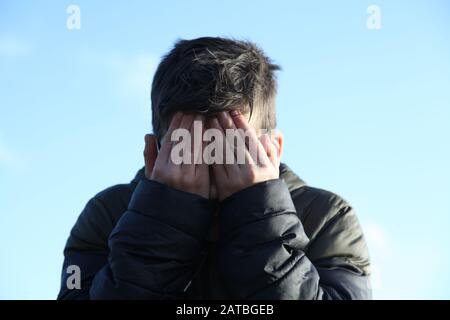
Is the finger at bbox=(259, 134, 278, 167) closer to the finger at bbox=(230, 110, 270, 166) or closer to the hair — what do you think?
the finger at bbox=(230, 110, 270, 166)

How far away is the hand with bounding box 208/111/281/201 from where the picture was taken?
2.44 m

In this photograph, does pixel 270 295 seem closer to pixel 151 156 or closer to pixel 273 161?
pixel 273 161

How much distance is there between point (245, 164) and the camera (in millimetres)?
2467

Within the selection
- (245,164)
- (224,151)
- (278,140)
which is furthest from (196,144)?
(278,140)

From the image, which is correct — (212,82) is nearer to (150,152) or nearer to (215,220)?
(150,152)

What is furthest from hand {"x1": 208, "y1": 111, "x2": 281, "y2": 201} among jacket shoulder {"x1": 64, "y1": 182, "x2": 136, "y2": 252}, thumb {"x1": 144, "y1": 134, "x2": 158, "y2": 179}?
jacket shoulder {"x1": 64, "y1": 182, "x2": 136, "y2": 252}

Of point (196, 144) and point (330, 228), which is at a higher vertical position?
point (196, 144)

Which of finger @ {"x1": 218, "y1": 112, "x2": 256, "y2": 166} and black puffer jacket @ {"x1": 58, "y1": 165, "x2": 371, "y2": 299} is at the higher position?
finger @ {"x1": 218, "y1": 112, "x2": 256, "y2": 166}

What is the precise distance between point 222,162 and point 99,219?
2.11 feet

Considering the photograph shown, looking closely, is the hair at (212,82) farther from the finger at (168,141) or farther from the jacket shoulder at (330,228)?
the jacket shoulder at (330,228)

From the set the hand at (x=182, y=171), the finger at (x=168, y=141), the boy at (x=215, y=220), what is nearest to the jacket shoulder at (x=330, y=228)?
the boy at (x=215, y=220)

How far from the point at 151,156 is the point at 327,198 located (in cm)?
82
